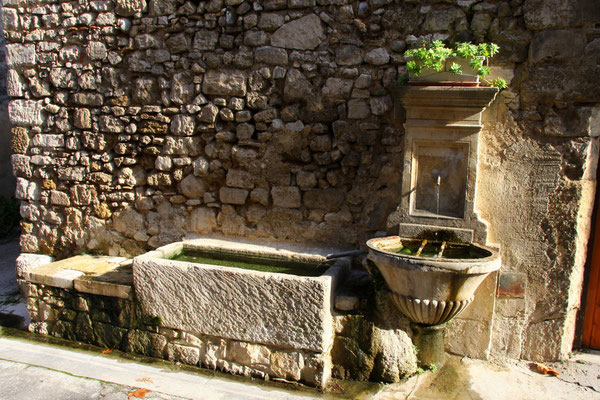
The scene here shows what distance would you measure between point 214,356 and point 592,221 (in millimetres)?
2790

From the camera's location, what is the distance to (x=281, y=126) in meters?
3.68

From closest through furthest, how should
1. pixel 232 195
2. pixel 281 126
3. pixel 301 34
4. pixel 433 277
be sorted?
pixel 433 277 → pixel 301 34 → pixel 281 126 → pixel 232 195

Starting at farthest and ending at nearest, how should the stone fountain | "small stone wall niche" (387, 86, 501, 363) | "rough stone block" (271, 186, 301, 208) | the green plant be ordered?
"rough stone block" (271, 186, 301, 208), "small stone wall niche" (387, 86, 501, 363), the green plant, the stone fountain

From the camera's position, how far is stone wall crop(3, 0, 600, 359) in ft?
10.2

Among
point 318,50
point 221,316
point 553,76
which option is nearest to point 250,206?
point 221,316

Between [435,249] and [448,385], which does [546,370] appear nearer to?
[448,385]

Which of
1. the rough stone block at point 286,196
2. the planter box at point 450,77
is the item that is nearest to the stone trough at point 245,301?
the rough stone block at point 286,196

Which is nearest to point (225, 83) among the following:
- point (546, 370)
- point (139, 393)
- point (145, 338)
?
point (145, 338)

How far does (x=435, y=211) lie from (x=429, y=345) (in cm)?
92

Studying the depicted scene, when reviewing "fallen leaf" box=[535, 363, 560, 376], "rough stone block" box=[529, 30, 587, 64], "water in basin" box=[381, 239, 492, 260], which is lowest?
"fallen leaf" box=[535, 363, 560, 376]

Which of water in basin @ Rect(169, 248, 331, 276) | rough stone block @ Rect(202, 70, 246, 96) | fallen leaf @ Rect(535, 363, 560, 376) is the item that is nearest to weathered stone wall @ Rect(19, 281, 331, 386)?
water in basin @ Rect(169, 248, 331, 276)

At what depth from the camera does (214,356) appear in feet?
10.5

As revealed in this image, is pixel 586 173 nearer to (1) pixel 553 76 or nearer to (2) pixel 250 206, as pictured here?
(1) pixel 553 76

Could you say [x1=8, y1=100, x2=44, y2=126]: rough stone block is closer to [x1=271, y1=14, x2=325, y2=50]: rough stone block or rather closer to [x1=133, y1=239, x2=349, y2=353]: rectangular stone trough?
[x1=133, y1=239, x2=349, y2=353]: rectangular stone trough
